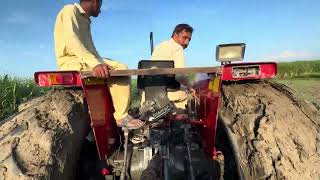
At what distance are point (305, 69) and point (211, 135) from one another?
189 feet

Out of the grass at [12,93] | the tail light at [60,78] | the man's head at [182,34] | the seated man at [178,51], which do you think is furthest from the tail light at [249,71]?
the grass at [12,93]

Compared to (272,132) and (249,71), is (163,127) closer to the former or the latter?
(249,71)

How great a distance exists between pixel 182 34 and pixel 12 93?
414 inches

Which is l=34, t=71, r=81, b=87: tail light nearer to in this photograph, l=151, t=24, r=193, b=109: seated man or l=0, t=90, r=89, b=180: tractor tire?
l=0, t=90, r=89, b=180: tractor tire

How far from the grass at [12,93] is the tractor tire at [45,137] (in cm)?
1060

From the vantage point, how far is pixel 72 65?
4.11 m

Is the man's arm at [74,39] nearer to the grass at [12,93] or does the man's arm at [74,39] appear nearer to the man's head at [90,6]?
the man's head at [90,6]

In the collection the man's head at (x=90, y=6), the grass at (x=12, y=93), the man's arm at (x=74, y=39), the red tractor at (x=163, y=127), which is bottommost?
the grass at (x=12, y=93)

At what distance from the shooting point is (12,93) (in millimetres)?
15797

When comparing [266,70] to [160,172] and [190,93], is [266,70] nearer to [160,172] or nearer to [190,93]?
[160,172]

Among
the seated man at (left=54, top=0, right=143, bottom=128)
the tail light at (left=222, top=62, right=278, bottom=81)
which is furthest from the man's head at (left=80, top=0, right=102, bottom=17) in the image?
the tail light at (left=222, top=62, right=278, bottom=81)

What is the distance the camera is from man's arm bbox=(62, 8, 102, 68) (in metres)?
3.99

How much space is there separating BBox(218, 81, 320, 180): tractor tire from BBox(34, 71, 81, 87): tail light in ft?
3.67

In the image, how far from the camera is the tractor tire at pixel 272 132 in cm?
298
